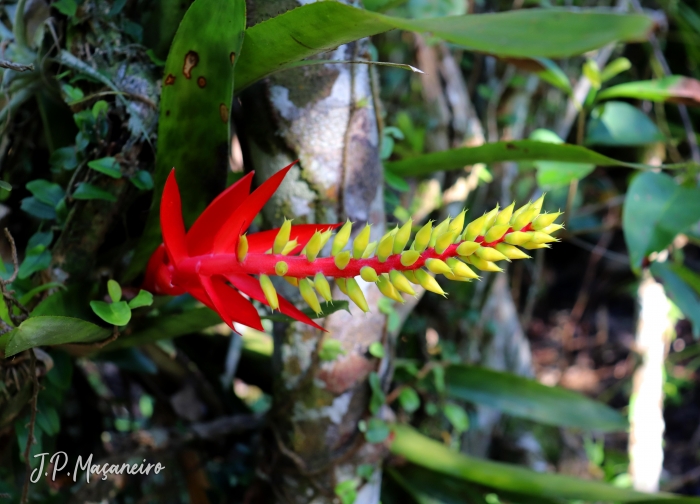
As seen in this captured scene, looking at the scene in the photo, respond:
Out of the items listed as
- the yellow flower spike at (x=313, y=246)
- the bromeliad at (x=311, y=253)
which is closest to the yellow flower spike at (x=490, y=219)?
the bromeliad at (x=311, y=253)

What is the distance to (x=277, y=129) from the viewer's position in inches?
22.6

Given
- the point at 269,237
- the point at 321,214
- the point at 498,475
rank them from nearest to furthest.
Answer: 1. the point at 269,237
2. the point at 321,214
3. the point at 498,475

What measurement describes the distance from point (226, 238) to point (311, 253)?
10 centimetres

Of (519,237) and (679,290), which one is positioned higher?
(519,237)

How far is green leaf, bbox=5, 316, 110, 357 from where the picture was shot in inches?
15.2

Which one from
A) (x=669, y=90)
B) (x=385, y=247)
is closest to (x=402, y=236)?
(x=385, y=247)

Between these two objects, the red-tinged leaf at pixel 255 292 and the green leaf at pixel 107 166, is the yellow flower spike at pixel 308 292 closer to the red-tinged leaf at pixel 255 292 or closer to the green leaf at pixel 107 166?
the red-tinged leaf at pixel 255 292

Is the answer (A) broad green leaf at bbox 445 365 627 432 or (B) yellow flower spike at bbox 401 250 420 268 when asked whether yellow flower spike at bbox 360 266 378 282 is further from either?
(A) broad green leaf at bbox 445 365 627 432

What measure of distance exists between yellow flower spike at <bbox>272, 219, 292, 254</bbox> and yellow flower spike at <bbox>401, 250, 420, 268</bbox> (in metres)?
0.08

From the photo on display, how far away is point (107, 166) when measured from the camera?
506 millimetres

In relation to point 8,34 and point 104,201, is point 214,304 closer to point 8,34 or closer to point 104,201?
point 104,201

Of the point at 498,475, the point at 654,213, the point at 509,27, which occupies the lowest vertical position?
the point at 498,475

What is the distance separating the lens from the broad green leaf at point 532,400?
0.83 metres

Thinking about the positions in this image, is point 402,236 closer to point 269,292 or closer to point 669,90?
point 269,292
